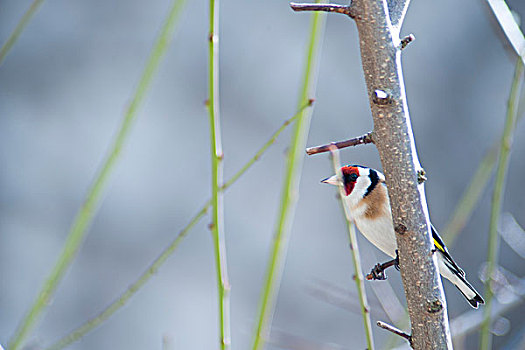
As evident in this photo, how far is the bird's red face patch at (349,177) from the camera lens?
1136 mm

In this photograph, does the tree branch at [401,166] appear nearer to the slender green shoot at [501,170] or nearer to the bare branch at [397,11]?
the bare branch at [397,11]

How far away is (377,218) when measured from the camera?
100 centimetres

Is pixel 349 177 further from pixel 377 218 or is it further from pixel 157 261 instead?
pixel 157 261

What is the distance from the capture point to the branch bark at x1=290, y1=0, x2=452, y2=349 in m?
0.54

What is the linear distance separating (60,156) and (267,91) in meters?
0.73

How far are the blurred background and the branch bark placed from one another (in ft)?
4.90

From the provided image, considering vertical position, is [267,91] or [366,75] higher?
[366,75]

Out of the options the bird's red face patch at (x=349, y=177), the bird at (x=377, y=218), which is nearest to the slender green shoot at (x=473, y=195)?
the bird at (x=377, y=218)

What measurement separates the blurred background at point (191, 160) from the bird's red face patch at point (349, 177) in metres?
0.96

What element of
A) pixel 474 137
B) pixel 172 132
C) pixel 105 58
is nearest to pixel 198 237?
pixel 172 132

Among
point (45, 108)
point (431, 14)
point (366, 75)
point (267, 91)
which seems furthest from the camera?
point (431, 14)

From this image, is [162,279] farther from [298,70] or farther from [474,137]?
[474,137]

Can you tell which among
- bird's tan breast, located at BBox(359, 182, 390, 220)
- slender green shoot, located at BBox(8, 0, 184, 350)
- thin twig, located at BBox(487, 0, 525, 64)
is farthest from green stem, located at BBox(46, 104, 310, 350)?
bird's tan breast, located at BBox(359, 182, 390, 220)

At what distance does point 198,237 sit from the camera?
2.29 m
